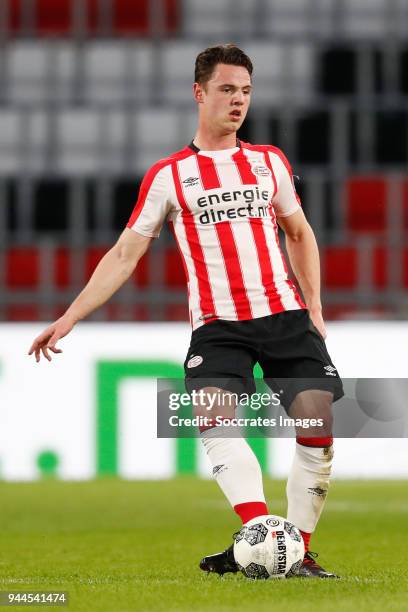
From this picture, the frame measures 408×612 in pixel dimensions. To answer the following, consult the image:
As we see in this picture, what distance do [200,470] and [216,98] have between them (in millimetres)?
7019

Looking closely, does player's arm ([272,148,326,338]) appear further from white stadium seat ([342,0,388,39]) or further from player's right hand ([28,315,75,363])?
white stadium seat ([342,0,388,39])

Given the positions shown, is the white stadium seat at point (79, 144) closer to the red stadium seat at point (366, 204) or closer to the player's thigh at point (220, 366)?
the red stadium seat at point (366, 204)

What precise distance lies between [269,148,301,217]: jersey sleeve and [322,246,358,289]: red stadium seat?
930 cm

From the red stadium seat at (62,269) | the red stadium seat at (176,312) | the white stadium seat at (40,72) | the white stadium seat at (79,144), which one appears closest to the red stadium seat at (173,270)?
the red stadium seat at (176,312)

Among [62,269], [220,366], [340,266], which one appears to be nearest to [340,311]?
[340,266]

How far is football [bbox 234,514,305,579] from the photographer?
4.50 meters

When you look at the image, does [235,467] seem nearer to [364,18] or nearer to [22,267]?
[22,267]

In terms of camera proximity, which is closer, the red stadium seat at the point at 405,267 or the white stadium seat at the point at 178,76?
the red stadium seat at the point at 405,267

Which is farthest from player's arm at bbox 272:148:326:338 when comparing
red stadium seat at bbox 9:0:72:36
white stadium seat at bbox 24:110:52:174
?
red stadium seat at bbox 9:0:72:36

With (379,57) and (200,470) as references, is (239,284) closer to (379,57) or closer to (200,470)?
(200,470)

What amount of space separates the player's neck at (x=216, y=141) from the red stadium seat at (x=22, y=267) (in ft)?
32.2

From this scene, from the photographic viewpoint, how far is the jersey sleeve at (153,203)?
4.84 meters

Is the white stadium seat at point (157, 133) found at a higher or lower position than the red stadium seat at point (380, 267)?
higher

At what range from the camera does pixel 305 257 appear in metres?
5.07
